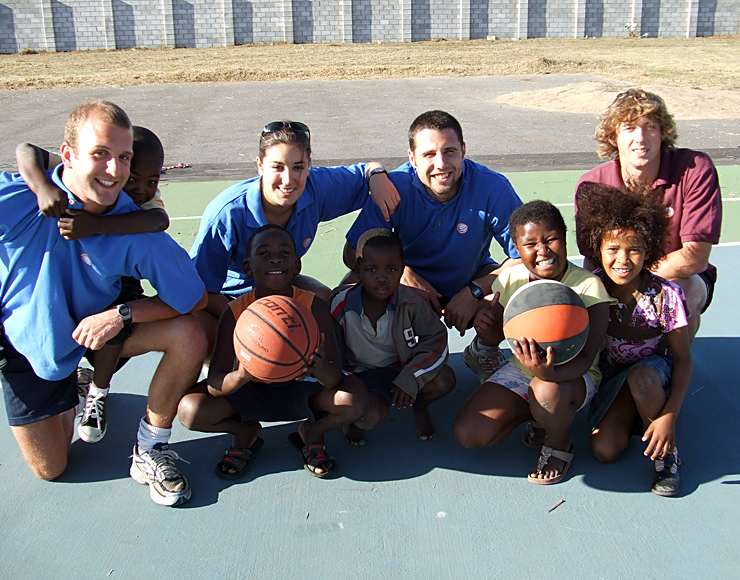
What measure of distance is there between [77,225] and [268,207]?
111 cm

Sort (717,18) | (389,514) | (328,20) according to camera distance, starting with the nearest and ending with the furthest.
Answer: (389,514) → (328,20) → (717,18)

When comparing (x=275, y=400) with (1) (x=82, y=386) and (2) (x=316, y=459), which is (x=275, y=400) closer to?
(2) (x=316, y=459)

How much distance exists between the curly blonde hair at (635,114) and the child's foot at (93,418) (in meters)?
2.96

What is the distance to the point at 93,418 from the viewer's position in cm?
328

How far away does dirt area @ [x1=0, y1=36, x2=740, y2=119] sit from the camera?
17656 mm

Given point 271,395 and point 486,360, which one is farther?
point 486,360

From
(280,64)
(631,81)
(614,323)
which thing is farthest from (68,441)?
(280,64)

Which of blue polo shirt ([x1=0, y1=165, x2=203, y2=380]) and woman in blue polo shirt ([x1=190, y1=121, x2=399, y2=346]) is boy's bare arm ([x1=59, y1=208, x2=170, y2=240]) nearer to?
blue polo shirt ([x1=0, y1=165, x2=203, y2=380])

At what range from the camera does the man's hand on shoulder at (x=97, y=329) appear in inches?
114

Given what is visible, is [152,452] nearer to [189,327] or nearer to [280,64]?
A: [189,327]

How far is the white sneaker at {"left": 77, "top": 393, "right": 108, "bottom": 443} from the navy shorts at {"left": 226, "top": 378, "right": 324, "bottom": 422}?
27.2 inches

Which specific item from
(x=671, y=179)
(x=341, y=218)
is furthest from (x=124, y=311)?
(x=341, y=218)

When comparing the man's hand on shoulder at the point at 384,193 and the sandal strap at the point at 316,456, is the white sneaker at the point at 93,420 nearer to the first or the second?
the sandal strap at the point at 316,456

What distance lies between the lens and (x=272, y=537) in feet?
8.79
